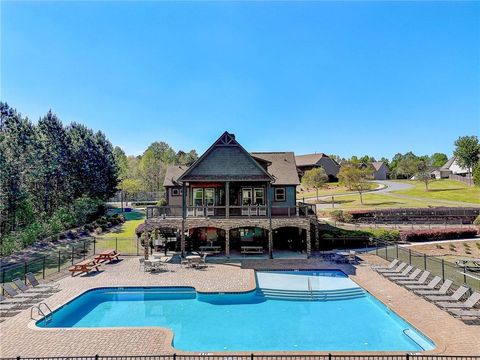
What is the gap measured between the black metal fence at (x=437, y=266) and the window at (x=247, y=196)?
1103 centimetres

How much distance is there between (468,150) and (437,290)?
3183 inches

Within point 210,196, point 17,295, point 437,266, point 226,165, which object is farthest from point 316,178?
Answer: point 17,295

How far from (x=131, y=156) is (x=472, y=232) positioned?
3678 inches

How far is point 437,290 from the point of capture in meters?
15.5

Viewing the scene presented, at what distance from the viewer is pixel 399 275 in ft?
59.7

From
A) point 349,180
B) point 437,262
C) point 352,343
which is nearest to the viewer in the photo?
point 352,343

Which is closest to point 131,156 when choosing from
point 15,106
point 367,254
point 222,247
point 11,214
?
point 15,106

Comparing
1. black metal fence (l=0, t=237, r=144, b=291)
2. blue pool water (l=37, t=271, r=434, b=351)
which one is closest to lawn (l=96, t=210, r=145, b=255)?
black metal fence (l=0, t=237, r=144, b=291)

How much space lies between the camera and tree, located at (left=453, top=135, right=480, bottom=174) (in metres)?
78.5

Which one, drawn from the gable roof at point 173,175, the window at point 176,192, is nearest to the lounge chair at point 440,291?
the gable roof at point 173,175

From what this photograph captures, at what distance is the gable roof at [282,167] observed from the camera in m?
27.1

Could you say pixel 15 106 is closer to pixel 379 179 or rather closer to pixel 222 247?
pixel 222 247

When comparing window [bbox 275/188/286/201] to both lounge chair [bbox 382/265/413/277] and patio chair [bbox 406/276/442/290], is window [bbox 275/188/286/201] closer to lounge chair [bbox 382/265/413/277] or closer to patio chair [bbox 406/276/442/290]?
lounge chair [bbox 382/265/413/277]

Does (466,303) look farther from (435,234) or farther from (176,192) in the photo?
(176,192)
